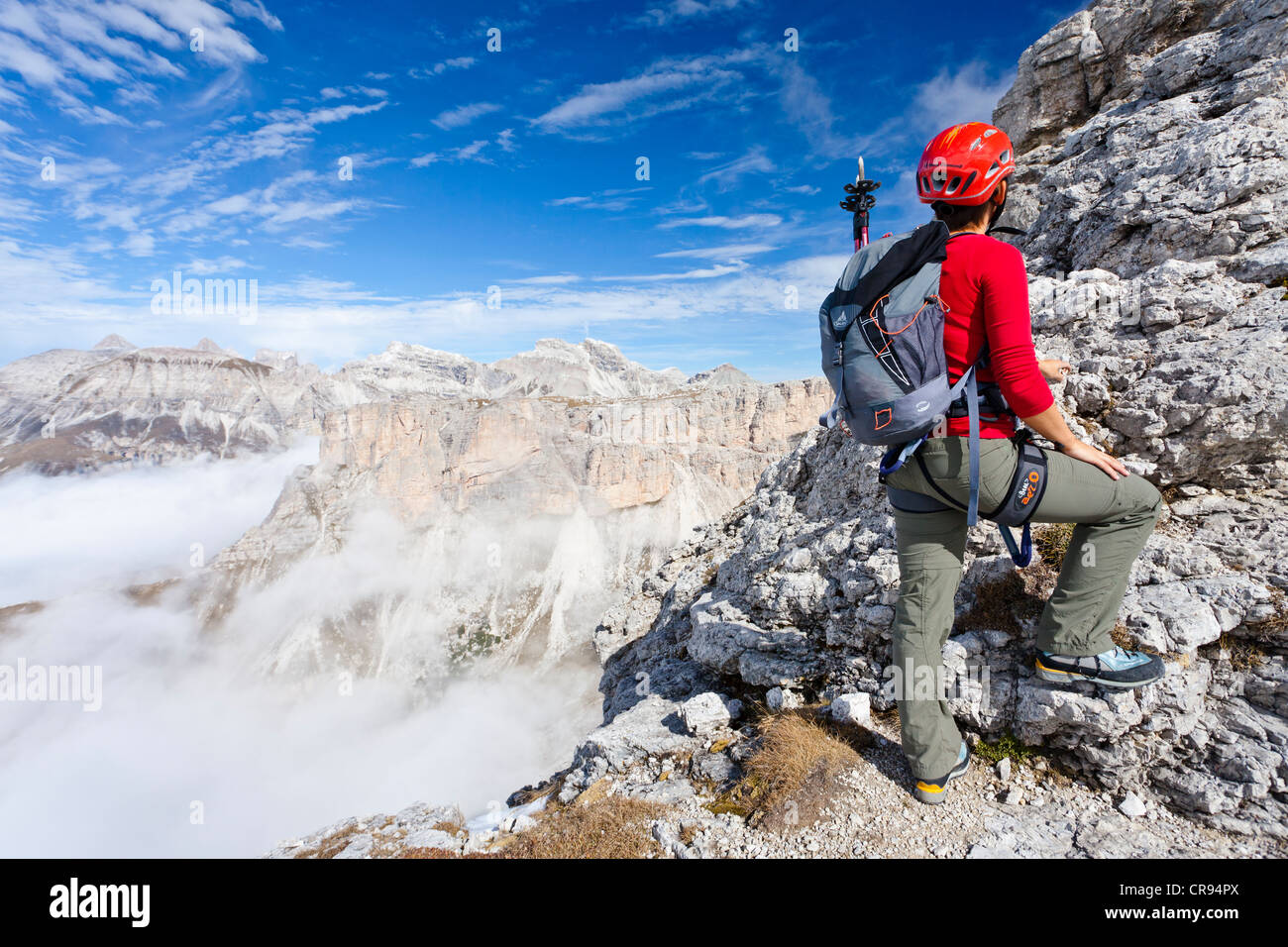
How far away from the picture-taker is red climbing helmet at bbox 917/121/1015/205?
12.8 ft

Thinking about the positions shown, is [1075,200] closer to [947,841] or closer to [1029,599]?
[1029,599]

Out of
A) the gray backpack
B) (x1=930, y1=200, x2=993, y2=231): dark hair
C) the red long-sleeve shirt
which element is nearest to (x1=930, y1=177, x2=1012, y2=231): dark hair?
(x1=930, y1=200, x2=993, y2=231): dark hair

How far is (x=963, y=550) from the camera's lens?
14.4 feet

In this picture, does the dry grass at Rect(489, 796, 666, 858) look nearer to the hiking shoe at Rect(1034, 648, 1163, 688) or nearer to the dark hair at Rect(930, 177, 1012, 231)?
the hiking shoe at Rect(1034, 648, 1163, 688)

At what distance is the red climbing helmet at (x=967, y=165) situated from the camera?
12.8 feet

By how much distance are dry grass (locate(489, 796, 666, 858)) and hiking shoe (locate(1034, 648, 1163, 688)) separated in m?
3.75

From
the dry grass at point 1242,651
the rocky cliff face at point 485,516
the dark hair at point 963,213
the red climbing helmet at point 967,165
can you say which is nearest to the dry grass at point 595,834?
the dry grass at point 1242,651

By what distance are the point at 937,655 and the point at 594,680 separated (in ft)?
286

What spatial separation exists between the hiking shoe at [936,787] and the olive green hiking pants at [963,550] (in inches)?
2.9

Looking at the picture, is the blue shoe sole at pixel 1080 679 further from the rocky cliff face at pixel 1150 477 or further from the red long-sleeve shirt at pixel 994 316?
the red long-sleeve shirt at pixel 994 316

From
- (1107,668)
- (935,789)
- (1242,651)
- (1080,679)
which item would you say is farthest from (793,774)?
(1242,651)

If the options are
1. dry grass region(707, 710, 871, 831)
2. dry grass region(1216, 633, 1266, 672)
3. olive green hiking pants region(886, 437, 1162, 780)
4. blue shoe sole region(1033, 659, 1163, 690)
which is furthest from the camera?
dry grass region(707, 710, 871, 831)

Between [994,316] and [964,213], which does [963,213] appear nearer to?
[964,213]
